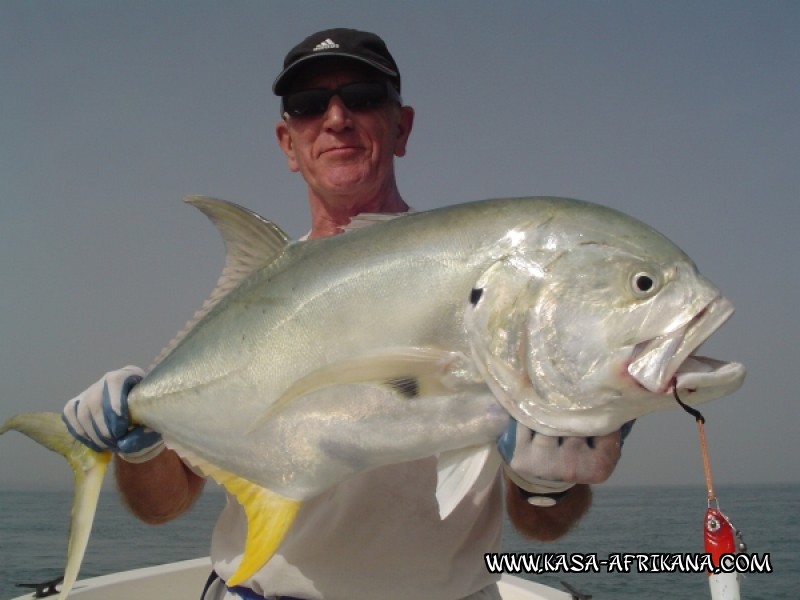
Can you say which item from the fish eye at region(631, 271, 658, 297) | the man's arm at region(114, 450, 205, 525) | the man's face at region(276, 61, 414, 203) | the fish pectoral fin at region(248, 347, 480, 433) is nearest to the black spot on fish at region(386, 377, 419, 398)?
the fish pectoral fin at region(248, 347, 480, 433)

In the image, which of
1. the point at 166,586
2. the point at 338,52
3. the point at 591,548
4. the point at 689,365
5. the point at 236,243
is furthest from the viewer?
the point at 591,548

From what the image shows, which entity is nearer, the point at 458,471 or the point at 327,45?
the point at 458,471

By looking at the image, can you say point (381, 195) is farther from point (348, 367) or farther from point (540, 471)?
point (540, 471)

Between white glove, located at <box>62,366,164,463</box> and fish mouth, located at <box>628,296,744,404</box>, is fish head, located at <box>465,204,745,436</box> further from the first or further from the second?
white glove, located at <box>62,366,164,463</box>

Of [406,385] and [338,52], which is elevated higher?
[338,52]

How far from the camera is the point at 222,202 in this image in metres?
2.28

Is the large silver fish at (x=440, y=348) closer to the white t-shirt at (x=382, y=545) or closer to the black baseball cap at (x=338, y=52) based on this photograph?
the white t-shirt at (x=382, y=545)

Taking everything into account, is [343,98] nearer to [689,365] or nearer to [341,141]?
[341,141]

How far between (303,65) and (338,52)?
0.57 feet

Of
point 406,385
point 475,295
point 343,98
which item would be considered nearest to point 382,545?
→ point 406,385

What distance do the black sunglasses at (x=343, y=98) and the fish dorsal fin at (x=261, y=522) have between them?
1.73 m

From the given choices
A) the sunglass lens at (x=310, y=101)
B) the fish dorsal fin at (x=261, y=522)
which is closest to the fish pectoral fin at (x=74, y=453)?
the fish dorsal fin at (x=261, y=522)

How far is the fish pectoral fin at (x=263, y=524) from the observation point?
6.57ft

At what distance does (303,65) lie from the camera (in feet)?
9.83
